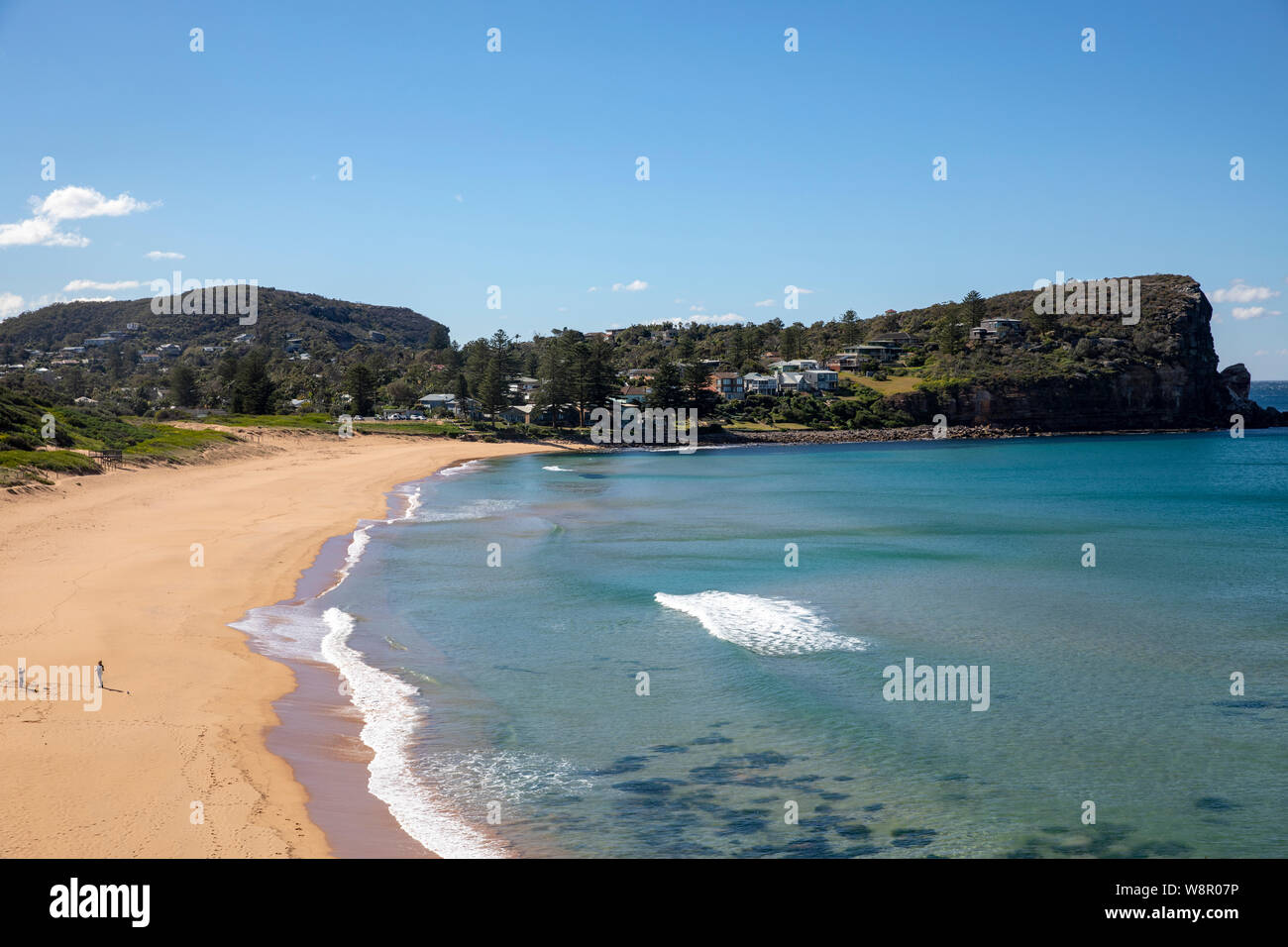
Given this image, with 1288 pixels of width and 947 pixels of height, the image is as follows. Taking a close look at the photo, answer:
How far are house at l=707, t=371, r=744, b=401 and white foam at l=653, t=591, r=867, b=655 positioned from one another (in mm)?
91108

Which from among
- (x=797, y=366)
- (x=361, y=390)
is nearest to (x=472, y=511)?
(x=361, y=390)

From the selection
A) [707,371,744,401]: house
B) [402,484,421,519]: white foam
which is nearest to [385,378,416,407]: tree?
[707,371,744,401]: house

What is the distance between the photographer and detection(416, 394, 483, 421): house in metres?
102

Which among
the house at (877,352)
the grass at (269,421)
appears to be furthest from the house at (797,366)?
the grass at (269,421)

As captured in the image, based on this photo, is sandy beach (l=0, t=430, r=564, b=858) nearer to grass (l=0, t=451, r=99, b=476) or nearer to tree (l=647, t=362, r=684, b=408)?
grass (l=0, t=451, r=99, b=476)

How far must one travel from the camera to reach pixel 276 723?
546 inches

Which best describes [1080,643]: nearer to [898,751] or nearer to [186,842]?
[898,751]

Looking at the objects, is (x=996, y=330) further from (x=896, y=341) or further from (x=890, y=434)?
(x=890, y=434)

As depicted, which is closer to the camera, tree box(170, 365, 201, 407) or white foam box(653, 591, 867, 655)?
white foam box(653, 591, 867, 655)

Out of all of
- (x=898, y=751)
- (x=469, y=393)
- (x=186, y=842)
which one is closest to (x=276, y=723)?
(x=186, y=842)

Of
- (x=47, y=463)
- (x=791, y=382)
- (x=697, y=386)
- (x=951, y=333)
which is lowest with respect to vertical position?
(x=47, y=463)

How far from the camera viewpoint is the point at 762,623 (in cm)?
2123

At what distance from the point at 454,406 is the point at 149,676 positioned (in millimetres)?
90185
